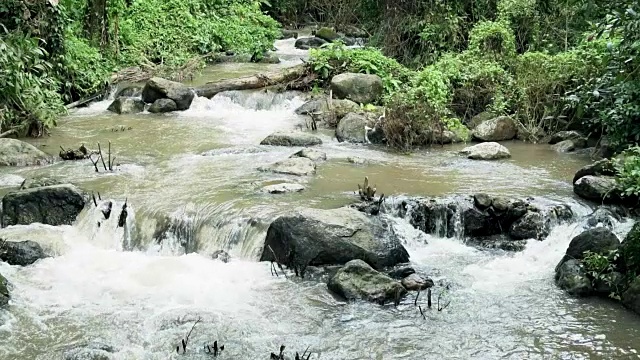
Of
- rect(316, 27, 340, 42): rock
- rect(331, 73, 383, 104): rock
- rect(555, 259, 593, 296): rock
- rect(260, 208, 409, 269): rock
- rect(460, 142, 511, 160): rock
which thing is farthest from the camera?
rect(316, 27, 340, 42): rock

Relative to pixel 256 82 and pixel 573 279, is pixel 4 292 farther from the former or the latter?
pixel 256 82

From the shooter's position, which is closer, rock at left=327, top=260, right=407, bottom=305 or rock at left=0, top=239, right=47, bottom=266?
rock at left=327, top=260, right=407, bottom=305

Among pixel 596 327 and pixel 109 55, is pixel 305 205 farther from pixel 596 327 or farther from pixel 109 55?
pixel 109 55

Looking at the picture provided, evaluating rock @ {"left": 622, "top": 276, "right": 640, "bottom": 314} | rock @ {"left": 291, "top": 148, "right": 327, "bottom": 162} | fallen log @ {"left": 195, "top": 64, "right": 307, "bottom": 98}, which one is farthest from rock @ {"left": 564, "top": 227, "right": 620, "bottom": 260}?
fallen log @ {"left": 195, "top": 64, "right": 307, "bottom": 98}

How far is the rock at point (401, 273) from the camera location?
7238mm

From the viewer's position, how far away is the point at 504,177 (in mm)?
9969

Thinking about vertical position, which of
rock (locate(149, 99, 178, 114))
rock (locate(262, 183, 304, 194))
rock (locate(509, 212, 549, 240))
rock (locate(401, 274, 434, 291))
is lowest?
rock (locate(401, 274, 434, 291))

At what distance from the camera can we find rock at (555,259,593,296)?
676 cm

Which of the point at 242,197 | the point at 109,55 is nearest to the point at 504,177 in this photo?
the point at 242,197

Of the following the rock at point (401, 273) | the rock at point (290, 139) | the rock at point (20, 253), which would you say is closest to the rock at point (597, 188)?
the rock at point (401, 273)

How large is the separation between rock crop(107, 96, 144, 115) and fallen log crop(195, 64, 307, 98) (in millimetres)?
1381

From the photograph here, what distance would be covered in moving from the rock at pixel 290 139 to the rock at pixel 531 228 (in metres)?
4.63

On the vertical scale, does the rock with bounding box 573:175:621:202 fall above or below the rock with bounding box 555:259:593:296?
above

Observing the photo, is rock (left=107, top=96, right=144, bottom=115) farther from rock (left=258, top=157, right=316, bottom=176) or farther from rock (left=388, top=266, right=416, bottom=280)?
rock (left=388, top=266, right=416, bottom=280)
